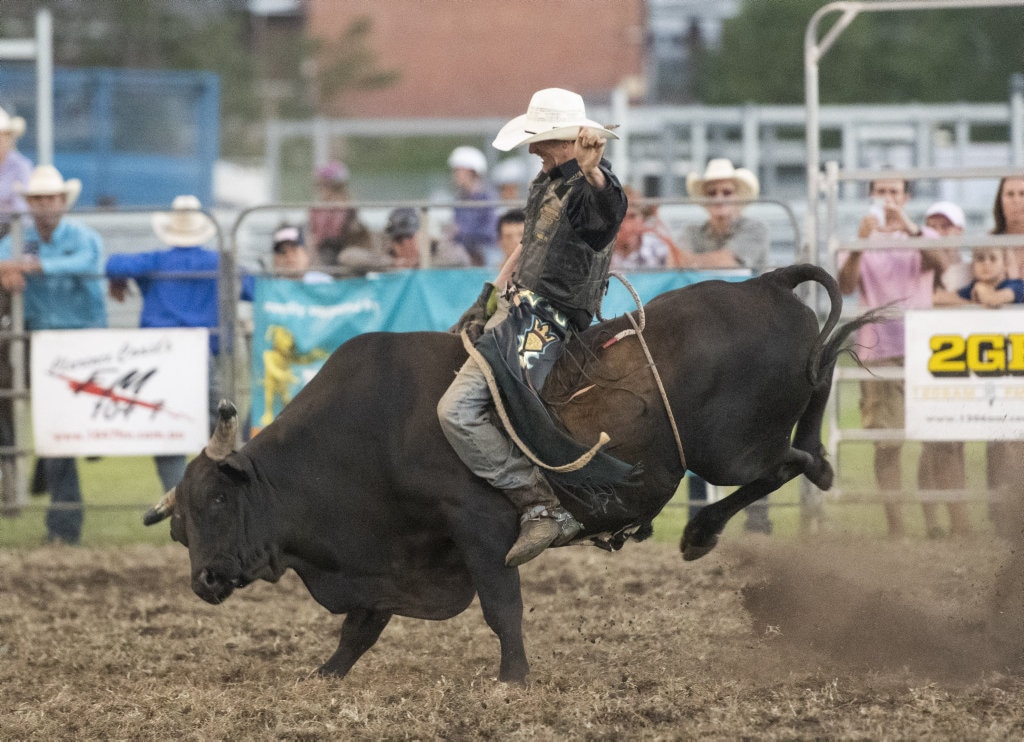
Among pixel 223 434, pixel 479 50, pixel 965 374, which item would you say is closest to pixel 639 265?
pixel 965 374

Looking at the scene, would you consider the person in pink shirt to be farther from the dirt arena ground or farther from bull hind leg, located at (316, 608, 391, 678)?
bull hind leg, located at (316, 608, 391, 678)

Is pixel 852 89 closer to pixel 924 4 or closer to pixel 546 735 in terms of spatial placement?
pixel 924 4

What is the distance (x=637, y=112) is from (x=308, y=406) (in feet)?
48.0

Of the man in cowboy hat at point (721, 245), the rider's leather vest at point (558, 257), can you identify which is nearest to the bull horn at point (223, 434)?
the rider's leather vest at point (558, 257)

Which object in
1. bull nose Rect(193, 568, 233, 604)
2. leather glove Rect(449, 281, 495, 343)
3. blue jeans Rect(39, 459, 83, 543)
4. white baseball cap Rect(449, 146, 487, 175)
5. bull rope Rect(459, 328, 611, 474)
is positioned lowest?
blue jeans Rect(39, 459, 83, 543)

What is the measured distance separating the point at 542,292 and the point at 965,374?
154 inches

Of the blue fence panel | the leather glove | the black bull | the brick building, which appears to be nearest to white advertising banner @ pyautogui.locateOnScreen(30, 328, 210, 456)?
the black bull

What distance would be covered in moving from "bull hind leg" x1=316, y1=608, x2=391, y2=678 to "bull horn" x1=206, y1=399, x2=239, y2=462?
0.87 meters

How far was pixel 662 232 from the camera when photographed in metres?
9.53

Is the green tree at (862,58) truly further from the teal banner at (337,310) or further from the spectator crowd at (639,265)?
the teal banner at (337,310)

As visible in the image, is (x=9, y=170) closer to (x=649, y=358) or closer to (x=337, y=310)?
(x=337, y=310)

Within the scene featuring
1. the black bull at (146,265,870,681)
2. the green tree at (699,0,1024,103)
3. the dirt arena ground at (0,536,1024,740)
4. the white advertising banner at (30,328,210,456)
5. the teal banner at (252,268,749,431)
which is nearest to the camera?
the dirt arena ground at (0,536,1024,740)

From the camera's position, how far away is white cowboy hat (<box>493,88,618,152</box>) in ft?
17.1

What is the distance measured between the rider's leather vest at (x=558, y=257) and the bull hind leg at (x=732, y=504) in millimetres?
1040
